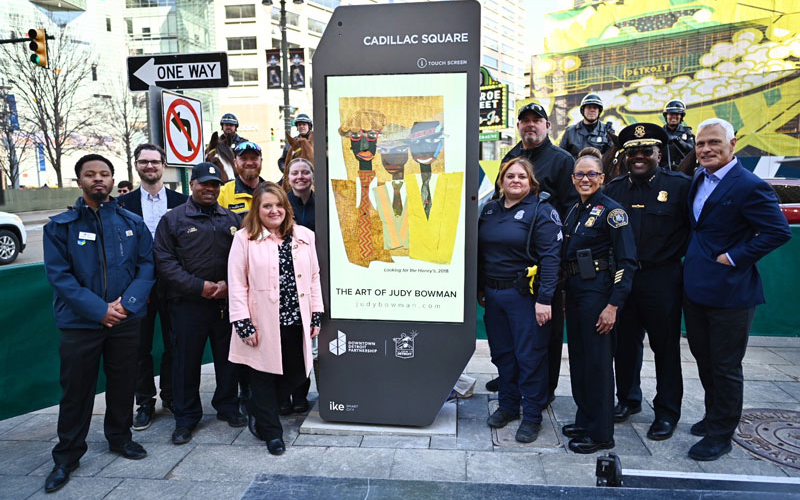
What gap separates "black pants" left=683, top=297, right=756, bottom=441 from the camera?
3.61 m

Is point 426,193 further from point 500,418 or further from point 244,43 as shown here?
point 244,43

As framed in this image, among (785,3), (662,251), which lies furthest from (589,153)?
(785,3)

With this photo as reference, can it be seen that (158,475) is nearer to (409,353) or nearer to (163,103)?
(409,353)

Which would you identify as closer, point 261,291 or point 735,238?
point 735,238

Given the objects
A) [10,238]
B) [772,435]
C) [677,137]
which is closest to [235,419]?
[772,435]

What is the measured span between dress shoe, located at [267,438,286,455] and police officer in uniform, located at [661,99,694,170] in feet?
17.2

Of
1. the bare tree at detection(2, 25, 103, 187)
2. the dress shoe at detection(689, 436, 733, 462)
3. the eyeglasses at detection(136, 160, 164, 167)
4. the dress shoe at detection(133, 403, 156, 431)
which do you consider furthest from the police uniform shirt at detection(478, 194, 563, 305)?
the bare tree at detection(2, 25, 103, 187)

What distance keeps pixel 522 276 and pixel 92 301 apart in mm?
2933

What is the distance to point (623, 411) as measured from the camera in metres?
4.33

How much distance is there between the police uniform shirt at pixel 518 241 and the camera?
12.6ft

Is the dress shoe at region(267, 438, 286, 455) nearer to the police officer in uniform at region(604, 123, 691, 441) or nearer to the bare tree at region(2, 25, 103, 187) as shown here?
the police officer in uniform at region(604, 123, 691, 441)

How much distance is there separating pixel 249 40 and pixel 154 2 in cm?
829

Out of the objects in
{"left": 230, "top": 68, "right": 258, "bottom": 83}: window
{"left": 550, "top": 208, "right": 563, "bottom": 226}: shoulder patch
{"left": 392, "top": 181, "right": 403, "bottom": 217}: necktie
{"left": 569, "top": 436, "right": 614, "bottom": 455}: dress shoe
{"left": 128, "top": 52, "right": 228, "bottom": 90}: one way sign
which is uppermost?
{"left": 230, "top": 68, "right": 258, "bottom": 83}: window

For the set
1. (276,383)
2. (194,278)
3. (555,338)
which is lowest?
(276,383)
